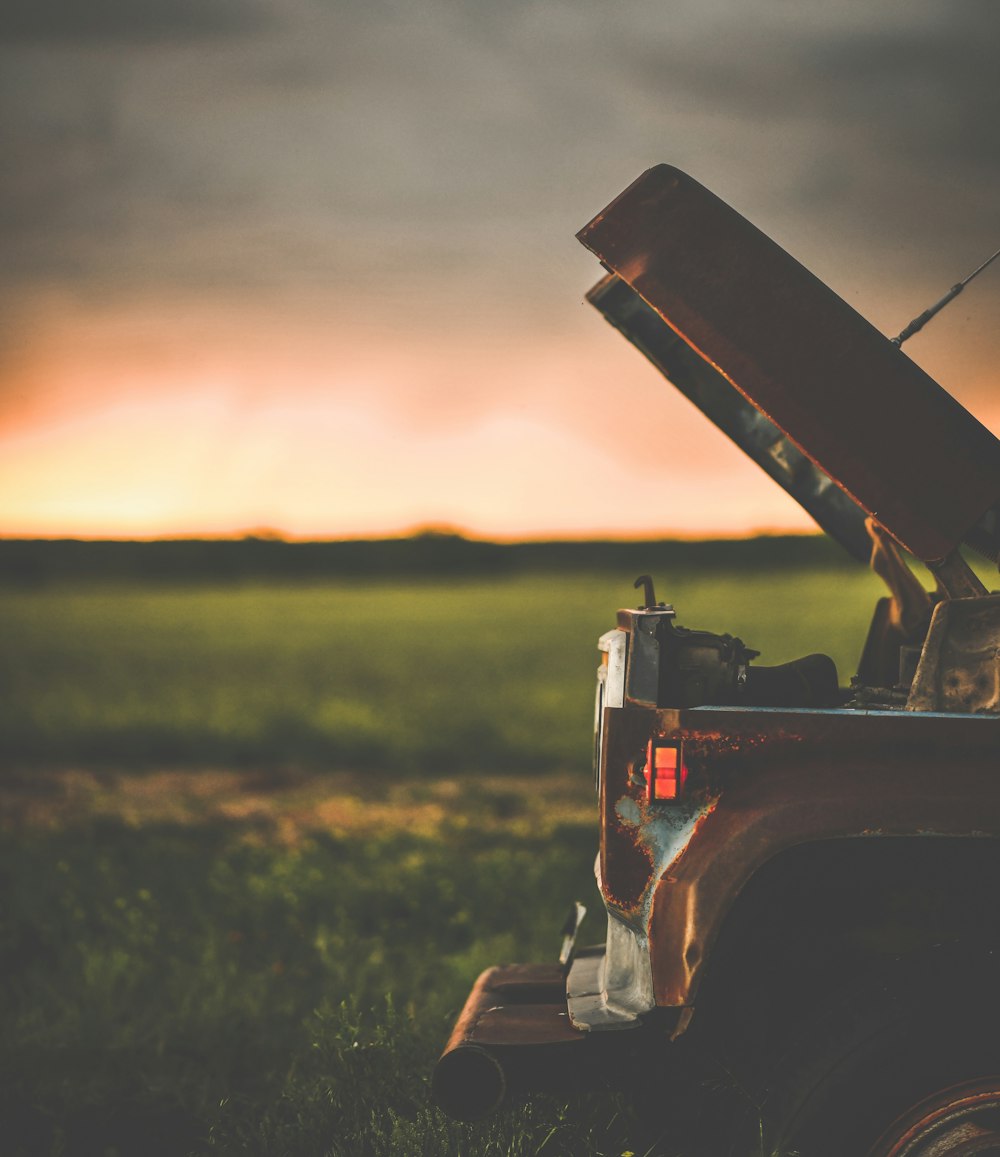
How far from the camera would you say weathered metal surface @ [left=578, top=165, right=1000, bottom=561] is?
101 inches

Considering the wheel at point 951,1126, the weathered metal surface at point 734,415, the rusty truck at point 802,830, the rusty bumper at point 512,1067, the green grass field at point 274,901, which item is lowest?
the green grass field at point 274,901

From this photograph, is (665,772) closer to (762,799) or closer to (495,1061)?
(762,799)

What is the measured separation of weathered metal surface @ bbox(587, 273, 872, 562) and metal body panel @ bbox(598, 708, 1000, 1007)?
138cm

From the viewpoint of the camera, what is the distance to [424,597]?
60969 mm

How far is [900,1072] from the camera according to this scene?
2461mm

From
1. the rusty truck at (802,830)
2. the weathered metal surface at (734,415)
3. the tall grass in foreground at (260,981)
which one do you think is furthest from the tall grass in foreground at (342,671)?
the tall grass in foreground at (260,981)

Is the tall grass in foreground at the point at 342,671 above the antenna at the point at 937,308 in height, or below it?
below

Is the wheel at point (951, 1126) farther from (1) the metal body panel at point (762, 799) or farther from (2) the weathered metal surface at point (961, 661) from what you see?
(2) the weathered metal surface at point (961, 661)

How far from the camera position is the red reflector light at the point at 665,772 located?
259cm

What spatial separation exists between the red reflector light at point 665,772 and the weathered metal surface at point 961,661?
551mm

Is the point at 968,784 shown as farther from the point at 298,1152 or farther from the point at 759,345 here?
the point at 298,1152

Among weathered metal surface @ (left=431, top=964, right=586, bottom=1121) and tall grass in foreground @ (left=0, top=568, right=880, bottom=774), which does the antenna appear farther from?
weathered metal surface @ (left=431, top=964, right=586, bottom=1121)

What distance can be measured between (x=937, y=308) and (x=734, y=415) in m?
0.93

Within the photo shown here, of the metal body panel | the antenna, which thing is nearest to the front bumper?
the metal body panel
